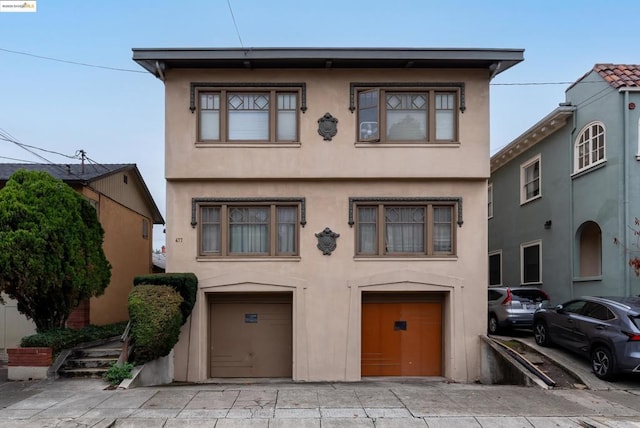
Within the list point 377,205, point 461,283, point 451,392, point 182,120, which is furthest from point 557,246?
point 182,120

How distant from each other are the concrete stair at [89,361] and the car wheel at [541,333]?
33.7 ft

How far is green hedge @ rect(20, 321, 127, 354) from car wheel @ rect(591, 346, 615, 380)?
11542mm

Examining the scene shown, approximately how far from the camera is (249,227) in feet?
44.1

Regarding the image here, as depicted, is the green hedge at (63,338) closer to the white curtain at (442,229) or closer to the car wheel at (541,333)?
the white curtain at (442,229)

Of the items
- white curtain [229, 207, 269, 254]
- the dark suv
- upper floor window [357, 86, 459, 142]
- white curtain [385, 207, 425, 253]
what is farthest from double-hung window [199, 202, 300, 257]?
the dark suv

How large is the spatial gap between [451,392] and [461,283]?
3587 mm

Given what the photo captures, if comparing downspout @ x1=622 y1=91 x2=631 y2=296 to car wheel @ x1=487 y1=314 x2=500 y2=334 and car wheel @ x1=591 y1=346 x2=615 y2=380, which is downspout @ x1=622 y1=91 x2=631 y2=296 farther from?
car wheel @ x1=591 y1=346 x2=615 y2=380

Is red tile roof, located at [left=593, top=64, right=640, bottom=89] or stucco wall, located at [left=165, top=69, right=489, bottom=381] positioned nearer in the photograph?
stucco wall, located at [left=165, top=69, right=489, bottom=381]

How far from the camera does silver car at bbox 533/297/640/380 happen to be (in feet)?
33.7

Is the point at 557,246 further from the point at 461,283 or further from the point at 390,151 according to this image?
the point at 390,151

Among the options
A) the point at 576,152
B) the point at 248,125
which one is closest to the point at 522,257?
the point at 576,152

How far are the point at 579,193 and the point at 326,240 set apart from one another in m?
8.55

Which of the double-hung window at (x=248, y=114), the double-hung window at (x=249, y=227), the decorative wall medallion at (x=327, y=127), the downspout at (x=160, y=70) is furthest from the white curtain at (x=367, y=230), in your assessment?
the downspout at (x=160, y=70)

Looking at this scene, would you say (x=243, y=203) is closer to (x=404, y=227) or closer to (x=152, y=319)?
(x=152, y=319)
